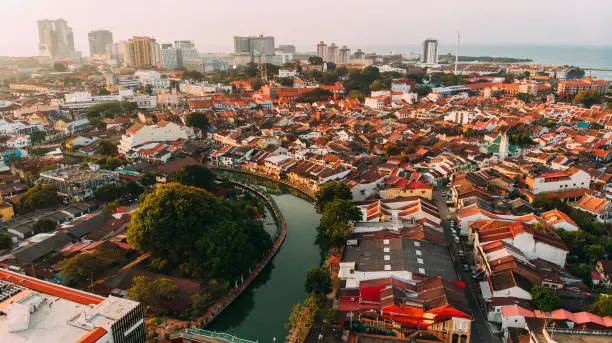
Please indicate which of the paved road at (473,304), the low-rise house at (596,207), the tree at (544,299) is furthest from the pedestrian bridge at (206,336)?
the low-rise house at (596,207)

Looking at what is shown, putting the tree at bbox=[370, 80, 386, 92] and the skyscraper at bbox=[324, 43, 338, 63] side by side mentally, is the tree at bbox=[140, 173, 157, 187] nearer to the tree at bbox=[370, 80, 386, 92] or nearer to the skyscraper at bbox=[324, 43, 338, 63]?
the tree at bbox=[370, 80, 386, 92]

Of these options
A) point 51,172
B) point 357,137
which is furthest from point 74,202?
Answer: point 357,137

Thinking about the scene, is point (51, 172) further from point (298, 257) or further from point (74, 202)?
point (298, 257)

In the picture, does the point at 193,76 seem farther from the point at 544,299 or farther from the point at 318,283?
the point at 544,299

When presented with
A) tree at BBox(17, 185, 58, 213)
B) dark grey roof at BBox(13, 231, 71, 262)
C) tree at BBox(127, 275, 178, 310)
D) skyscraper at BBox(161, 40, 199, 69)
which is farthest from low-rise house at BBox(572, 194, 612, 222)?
skyscraper at BBox(161, 40, 199, 69)

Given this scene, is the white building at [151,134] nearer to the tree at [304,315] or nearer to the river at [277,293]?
the river at [277,293]

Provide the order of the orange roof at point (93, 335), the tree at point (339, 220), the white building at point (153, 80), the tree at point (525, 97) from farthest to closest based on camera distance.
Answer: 1. the white building at point (153, 80)
2. the tree at point (525, 97)
3. the tree at point (339, 220)
4. the orange roof at point (93, 335)
